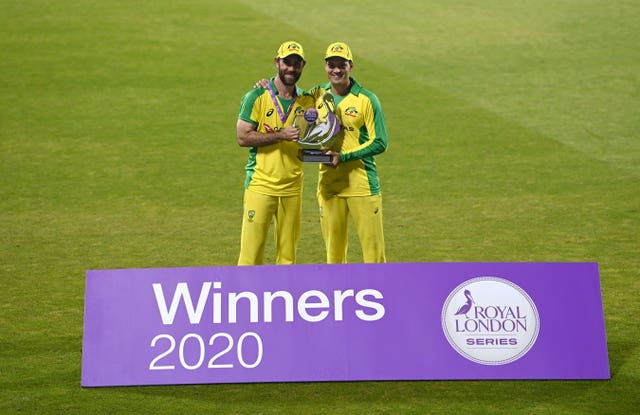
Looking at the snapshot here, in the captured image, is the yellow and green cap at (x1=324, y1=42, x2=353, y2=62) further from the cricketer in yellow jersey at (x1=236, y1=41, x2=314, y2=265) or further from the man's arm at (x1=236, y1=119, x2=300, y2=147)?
the man's arm at (x1=236, y1=119, x2=300, y2=147)

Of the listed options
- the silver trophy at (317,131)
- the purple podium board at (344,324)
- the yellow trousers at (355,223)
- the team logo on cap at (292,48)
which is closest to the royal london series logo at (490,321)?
the purple podium board at (344,324)

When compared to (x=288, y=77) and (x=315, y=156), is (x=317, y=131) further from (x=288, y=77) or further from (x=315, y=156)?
(x=288, y=77)

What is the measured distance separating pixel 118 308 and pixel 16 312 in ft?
7.31

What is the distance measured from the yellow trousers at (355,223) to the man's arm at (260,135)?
0.67 metres

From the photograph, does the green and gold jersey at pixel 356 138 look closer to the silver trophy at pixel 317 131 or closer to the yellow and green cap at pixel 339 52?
the silver trophy at pixel 317 131

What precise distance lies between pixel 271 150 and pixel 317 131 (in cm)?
44

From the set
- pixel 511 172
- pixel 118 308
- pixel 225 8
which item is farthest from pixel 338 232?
pixel 225 8

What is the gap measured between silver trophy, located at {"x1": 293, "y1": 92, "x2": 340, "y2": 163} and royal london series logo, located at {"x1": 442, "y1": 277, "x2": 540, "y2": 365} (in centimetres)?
150

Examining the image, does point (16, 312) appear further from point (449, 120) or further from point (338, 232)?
point (449, 120)

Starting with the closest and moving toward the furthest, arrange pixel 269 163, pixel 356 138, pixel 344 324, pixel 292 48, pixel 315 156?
pixel 344 324 → pixel 292 48 → pixel 315 156 → pixel 269 163 → pixel 356 138

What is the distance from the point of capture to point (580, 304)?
289 inches

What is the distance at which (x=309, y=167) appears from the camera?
1521cm

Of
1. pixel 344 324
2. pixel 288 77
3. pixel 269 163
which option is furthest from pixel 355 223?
pixel 344 324

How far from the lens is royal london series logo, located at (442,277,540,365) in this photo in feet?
23.7
